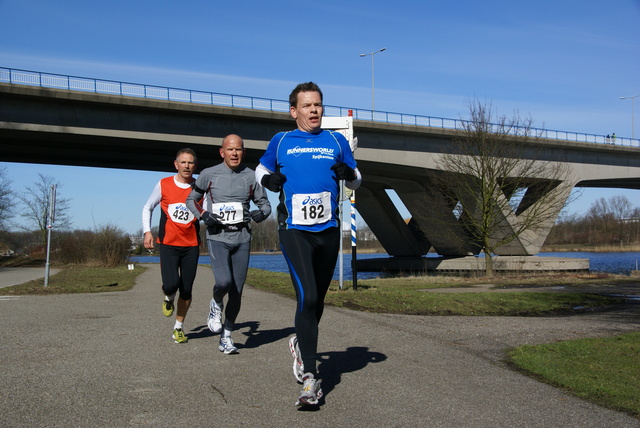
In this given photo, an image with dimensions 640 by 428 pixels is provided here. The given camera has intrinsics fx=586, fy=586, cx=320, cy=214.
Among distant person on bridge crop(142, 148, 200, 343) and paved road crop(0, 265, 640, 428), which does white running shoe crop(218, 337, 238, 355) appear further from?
distant person on bridge crop(142, 148, 200, 343)

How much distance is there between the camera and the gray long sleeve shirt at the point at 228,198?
20.3ft

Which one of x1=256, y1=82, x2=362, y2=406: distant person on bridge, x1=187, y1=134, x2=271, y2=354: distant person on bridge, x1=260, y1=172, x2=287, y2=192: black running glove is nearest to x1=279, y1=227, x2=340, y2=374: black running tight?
x1=256, y1=82, x2=362, y2=406: distant person on bridge

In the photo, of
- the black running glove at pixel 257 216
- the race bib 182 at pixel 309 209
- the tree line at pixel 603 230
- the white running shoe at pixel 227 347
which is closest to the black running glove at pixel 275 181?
the race bib 182 at pixel 309 209

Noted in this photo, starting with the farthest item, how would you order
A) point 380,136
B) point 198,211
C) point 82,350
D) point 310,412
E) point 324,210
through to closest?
point 380,136, point 198,211, point 82,350, point 324,210, point 310,412

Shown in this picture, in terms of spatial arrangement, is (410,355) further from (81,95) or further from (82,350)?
(81,95)

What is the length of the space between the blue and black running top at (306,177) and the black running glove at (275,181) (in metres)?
0.04

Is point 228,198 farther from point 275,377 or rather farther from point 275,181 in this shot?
point 275,377

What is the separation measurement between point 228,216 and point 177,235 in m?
0.89

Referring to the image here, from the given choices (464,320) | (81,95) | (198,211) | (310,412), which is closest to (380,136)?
(81,95)

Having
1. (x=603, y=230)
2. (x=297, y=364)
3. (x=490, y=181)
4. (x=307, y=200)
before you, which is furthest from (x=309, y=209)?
(x=603, y=230)

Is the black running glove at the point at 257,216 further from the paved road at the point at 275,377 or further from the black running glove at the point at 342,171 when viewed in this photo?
the black running glove at the point at 342,171

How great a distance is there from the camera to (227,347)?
19.0 feet

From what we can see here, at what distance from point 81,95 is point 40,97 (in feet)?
5.65

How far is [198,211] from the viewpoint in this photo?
20.6 ft
